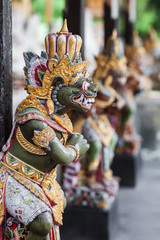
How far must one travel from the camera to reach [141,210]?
478 cm

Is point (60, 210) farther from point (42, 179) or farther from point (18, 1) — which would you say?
point (18, 1)

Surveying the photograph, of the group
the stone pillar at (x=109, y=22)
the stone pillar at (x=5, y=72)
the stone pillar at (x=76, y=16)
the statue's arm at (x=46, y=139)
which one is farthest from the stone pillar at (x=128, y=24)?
the statue's arm at (x=46, y=139)

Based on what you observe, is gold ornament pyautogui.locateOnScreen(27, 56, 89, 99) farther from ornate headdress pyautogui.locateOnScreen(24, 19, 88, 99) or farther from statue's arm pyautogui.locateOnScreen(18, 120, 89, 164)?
statue's arm pyautogui.locateOnScreen(18, 120, 89, 164)

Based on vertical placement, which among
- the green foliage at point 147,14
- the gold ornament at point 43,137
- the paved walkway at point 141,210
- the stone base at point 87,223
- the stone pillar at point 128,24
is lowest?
the paved walkway at point 141,210

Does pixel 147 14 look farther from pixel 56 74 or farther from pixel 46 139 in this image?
pixel 46 139

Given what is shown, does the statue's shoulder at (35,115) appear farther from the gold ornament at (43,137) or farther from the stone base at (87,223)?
the stone base at (87,223)

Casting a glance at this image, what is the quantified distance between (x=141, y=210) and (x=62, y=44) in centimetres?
311

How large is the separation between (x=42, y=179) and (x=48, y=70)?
502 mm

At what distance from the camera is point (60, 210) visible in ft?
6.98

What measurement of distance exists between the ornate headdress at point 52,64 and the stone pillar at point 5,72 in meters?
0.15

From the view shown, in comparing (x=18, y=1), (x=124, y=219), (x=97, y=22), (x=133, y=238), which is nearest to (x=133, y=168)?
(x=124, y=219)

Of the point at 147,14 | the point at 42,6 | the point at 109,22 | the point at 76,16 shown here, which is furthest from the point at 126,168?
the point at 147,14

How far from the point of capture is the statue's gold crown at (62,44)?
2.05 meters

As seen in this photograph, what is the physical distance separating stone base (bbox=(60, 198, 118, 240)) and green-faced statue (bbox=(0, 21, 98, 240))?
1.57 m
